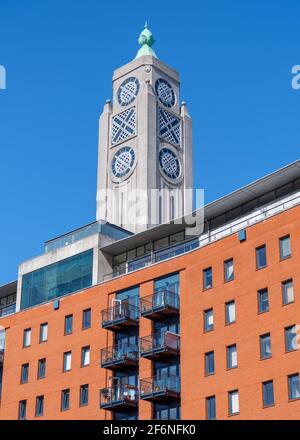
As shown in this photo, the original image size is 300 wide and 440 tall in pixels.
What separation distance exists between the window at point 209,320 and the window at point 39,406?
13732 millimetres

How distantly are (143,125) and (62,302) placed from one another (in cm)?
5068

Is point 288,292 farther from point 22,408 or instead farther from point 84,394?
point 22,408

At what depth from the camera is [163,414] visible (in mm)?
58000

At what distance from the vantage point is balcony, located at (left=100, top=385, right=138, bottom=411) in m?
58.8

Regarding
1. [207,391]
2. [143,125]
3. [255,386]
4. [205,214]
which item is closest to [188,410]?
[207,391]

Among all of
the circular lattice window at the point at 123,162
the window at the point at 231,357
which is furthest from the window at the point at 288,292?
the circular lattice window at the point at 123,162

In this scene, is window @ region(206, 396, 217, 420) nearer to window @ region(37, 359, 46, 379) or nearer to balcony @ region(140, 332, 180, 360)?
balcony @ region(140, 332, 180, 360)

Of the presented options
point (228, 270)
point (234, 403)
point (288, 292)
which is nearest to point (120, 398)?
point (234, 403)

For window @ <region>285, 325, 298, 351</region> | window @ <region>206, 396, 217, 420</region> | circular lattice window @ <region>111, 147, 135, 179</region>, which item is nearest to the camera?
window @ <region>285, 325, 298, 351</region>

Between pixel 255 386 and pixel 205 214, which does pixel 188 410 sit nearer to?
pixel 255 386

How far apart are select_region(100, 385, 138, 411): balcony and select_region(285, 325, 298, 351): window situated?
457 inches

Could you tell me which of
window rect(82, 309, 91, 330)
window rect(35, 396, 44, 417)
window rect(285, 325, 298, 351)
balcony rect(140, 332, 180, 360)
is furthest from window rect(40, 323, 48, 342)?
window rect(285, 325, 298, 351)

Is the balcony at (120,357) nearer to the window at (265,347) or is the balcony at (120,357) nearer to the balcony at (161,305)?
the balcony at (161,305)

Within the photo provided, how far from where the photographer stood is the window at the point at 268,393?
170 ft
